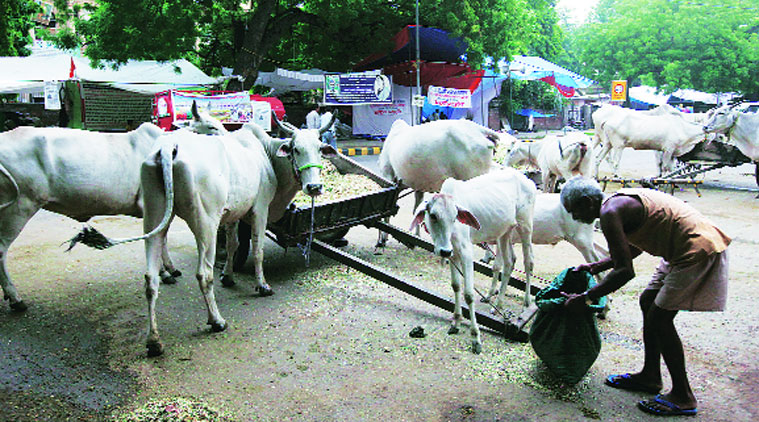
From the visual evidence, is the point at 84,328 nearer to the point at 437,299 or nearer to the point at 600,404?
the point at 437,299

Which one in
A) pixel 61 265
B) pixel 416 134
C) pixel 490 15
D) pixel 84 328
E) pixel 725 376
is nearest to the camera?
pixel 725 376

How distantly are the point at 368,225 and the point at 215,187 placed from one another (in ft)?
8.52

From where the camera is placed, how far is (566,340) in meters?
3.92

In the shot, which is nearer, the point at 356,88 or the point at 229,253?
the point at 229,253

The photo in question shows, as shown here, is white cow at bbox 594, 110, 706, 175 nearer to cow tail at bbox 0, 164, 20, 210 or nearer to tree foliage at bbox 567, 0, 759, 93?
cow tail at bbox 0, 164, 20, 210

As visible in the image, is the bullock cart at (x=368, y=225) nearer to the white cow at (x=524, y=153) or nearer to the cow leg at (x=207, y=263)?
the cow leg at (x=207, y=263)

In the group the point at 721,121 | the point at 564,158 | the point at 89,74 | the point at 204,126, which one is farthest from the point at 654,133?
the point at 89,74

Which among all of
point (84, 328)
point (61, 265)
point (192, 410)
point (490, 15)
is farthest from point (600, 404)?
point (490, 15)

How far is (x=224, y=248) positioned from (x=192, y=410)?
3.77 meters

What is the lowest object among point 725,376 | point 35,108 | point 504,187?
point 725,376

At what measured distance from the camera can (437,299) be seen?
16.8 feet

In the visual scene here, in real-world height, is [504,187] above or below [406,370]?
above

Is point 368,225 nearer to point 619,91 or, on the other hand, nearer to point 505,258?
point 505,258

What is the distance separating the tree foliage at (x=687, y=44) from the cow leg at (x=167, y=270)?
105ft
